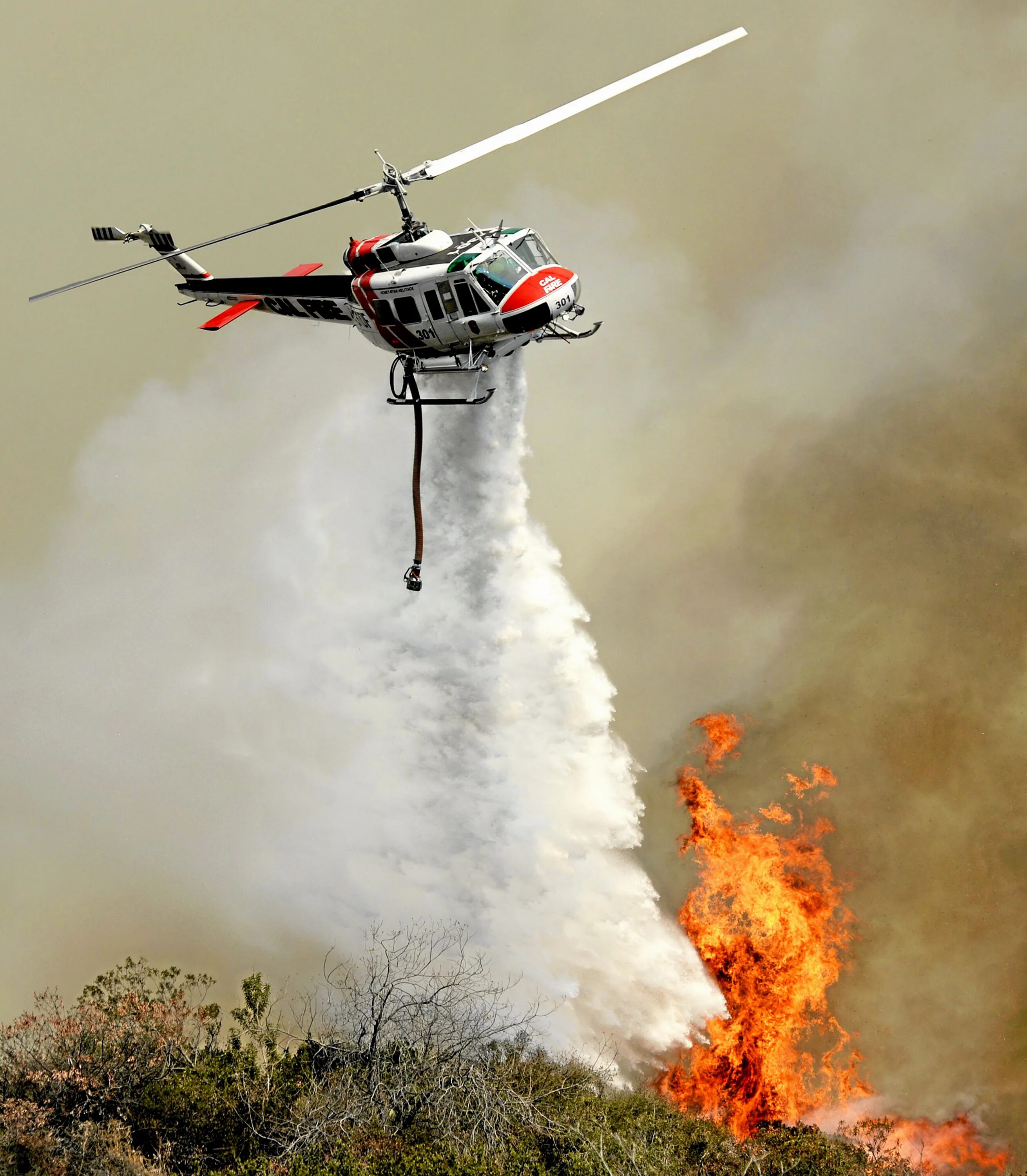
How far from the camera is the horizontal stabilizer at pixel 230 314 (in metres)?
29.9

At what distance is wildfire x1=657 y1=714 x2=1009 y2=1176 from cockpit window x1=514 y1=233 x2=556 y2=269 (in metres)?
20.6

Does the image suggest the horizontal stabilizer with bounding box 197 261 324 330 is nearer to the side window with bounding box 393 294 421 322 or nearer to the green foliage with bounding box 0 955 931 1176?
the side window with bounding box 393 294 421 322

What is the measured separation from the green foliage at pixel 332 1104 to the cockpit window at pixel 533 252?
700 inches

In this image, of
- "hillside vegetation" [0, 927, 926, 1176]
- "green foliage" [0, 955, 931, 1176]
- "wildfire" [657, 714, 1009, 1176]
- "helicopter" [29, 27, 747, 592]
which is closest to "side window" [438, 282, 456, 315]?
"helicopter" [29, 27, 747, 592]

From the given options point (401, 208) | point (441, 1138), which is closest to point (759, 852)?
point (441, 1138)

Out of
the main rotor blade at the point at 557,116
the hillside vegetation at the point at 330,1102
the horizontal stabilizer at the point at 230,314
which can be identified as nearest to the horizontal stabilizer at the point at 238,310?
the horizontal stabilizer at the point at 230,314

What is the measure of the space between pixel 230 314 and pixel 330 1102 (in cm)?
2161

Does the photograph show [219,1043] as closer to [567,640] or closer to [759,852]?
[567,640]

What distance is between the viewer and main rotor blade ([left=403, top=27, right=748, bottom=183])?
23594 millimetres

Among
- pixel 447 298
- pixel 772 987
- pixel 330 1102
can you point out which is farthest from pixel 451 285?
pixel 772 987

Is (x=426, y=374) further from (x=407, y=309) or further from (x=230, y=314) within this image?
(x=230, y=314)

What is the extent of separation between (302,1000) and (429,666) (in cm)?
1487

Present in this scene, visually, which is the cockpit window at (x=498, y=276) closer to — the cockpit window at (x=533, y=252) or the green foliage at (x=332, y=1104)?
the cockpit window at (x=533, y=252)

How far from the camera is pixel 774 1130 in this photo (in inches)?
1176
